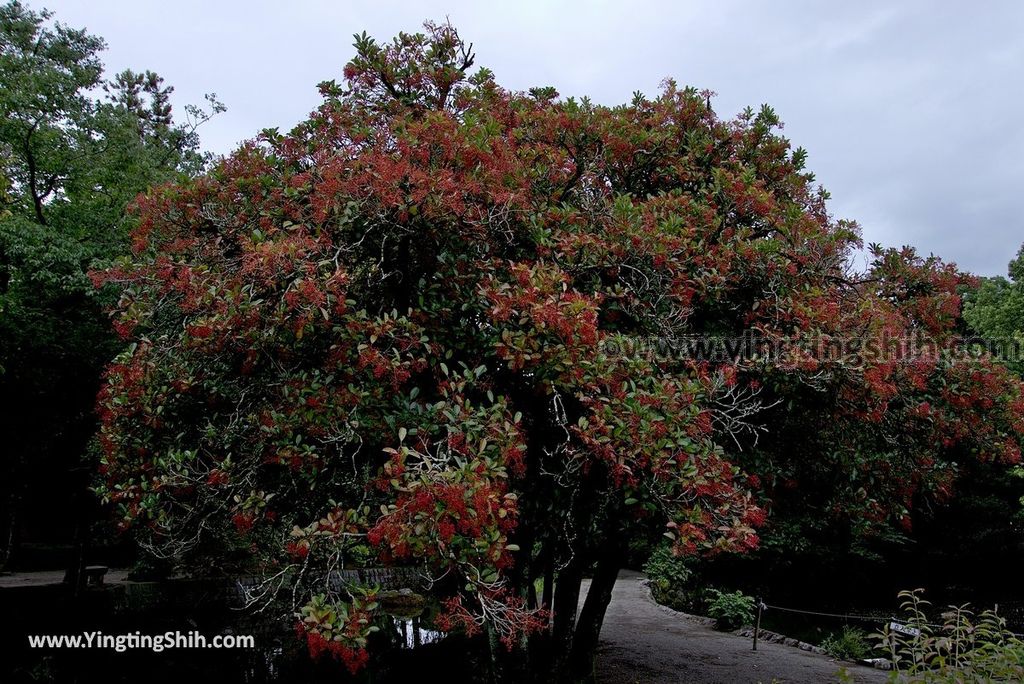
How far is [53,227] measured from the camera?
1111cm

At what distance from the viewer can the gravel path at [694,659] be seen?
965 centimetres

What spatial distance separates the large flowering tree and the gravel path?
3.50 meters

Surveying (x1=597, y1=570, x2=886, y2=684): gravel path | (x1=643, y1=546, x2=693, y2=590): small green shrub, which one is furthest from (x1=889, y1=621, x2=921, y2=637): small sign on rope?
(x1=643, y1=546, x2=693, y2=590): small green shrub

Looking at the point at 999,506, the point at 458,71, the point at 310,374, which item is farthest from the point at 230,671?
the point at 999,506

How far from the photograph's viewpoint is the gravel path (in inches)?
380

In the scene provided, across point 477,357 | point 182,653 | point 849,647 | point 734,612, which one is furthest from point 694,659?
point 477,357

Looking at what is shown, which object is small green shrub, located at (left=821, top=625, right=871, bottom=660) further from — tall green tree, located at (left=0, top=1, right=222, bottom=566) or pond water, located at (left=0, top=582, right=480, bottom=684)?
tall green tree, located at (left=0, top=1, right=222, bottom=566)

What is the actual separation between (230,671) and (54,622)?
2592 mm

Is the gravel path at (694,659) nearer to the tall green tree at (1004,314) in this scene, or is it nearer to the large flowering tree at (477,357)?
the large flowering tree at (477,357)

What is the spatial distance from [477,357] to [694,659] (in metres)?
8.38

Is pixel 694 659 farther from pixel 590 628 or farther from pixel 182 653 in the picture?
pixel 182 653

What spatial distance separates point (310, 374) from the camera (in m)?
5.12

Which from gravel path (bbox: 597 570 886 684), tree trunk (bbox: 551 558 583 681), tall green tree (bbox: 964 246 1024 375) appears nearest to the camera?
tree trunk (bbox: 551 558 583 681)

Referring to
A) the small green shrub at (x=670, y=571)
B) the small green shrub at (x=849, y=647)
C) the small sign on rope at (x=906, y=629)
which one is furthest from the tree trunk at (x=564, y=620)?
the small green shrub at (x=670, y=571)
